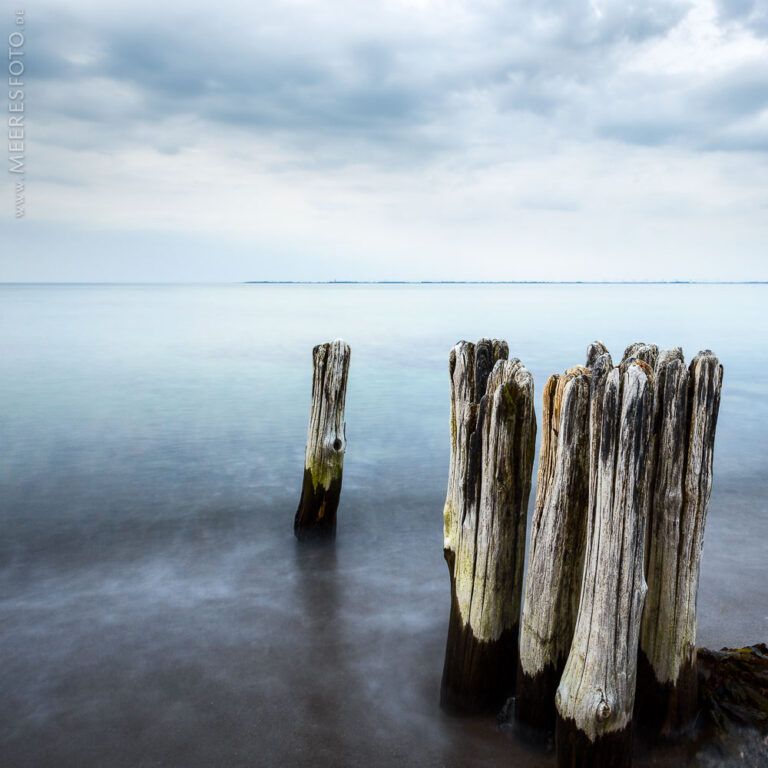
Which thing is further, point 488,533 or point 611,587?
point 488,533

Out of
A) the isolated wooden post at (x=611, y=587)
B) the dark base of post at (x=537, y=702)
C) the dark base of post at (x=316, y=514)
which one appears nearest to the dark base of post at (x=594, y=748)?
the isolated wooden post at (x=611, y=587)

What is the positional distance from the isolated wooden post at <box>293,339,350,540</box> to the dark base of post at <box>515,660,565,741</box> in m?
3.36

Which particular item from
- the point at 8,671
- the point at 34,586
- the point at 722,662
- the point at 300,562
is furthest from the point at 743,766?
the point at 34,586

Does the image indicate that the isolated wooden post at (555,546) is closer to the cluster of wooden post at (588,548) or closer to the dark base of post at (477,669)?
the cluster of wooden post at (588,548)

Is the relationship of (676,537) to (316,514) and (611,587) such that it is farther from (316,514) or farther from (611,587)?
(316,514)

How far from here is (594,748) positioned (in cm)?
320

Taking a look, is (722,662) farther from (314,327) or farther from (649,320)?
(649,320)

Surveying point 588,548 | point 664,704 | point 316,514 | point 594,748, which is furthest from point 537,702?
point 316,514

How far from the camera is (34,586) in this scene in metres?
6.07

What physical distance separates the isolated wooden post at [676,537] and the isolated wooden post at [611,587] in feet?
0.78

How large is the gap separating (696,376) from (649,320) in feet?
152

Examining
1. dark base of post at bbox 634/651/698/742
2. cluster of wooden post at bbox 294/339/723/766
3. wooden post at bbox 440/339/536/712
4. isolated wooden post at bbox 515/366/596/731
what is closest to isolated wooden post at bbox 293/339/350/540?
cluster of wooden post at bbox 294/339/723/766

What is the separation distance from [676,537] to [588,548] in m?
0.57

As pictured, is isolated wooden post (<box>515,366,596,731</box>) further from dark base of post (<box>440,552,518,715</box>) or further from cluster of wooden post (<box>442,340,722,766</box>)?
dark base of post (<box>440,552,518,715</box>)
